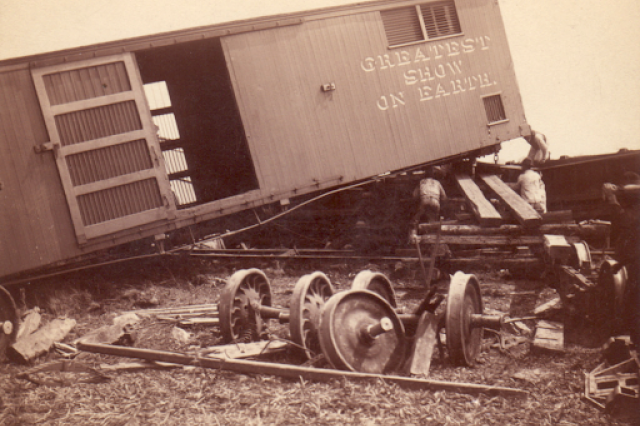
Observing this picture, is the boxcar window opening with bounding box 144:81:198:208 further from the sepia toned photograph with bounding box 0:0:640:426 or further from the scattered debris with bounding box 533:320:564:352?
the scattered debris with bounding box 533:320:564:352

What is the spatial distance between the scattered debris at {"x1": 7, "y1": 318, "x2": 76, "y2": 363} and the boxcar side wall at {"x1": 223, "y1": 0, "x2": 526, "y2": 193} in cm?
437

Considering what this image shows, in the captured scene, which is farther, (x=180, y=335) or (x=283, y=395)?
(x=180, y=335)

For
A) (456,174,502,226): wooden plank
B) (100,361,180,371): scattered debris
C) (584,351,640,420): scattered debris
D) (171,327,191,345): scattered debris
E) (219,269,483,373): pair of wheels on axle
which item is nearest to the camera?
(584,351,640,420): scattered debris

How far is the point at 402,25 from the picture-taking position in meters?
11.6

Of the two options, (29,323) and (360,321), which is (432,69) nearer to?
(360,321)

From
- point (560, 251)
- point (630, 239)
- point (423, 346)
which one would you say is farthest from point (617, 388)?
point (560, 251)

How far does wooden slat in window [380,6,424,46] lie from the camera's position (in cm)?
1148

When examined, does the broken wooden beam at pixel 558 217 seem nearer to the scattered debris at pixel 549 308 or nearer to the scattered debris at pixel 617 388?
the scattered debris at pixel 549 308

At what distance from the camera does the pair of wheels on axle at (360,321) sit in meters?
5.51

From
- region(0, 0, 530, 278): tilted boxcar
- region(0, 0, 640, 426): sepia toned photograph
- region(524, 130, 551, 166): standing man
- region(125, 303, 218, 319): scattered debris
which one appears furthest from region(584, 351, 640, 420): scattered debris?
region(524, 130, 551, 166): standing man

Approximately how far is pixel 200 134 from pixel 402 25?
5.91 m

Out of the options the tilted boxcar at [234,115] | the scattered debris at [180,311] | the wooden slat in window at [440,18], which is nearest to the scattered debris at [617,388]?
the scattered debris at [180,311]

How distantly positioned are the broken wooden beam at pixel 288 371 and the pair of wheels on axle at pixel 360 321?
200mm

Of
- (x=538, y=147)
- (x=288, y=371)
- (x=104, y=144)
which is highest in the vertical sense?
(x=104, y=144)
